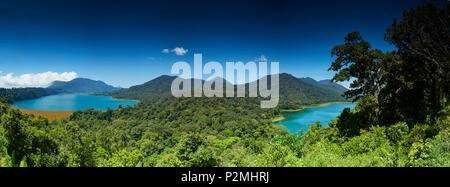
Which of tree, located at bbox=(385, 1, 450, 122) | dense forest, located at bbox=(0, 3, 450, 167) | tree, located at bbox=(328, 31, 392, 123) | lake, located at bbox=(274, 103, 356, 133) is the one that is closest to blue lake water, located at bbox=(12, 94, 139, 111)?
lake, located at bbox=(274, 103, 356, 133)

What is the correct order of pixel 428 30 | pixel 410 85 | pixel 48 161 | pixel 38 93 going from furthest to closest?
1. pixel 38 93
2. pixel 48 161
3. pixel 410 85
4. pixel 428 30

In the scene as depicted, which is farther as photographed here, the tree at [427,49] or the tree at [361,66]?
the tree at [361,66]

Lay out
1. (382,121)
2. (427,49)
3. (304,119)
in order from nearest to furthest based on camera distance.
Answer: (427,49)
(382,121)
(304,119)

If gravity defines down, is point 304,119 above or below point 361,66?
below

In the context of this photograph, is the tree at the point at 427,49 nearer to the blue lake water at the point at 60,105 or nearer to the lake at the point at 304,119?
the lake at the point at 304,119

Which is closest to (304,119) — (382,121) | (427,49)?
(382,121)

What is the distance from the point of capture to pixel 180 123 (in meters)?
68.8

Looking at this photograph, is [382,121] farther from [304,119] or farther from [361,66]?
[304,119]

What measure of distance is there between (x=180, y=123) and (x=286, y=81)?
Result: 137 m

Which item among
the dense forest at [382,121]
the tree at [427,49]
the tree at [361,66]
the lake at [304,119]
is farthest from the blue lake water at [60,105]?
the tree at [427,49]

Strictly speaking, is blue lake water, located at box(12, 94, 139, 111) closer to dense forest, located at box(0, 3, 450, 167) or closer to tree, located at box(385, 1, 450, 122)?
dense forest, located at box(0, 3, 450, 167)

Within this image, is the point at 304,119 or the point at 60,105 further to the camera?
the point at 60,105

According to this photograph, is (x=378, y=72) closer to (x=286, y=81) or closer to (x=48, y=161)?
(x=48, y=161)
